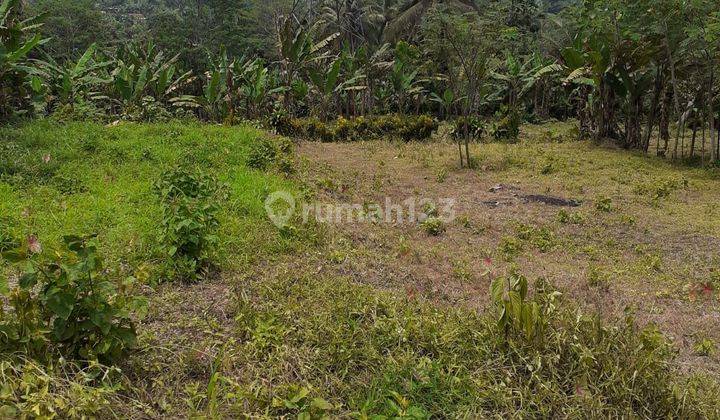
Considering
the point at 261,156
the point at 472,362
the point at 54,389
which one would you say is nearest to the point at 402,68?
the point at 261,156

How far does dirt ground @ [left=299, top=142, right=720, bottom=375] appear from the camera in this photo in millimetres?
4336

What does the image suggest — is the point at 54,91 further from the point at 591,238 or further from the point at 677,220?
the point at 677,220

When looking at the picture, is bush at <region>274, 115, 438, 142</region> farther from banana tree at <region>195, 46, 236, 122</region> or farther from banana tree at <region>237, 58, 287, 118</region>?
banana tree at <region>195, 46, 236, 122</region>

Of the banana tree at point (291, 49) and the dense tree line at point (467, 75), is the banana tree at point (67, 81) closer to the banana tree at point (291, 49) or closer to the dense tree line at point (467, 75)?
the dense tree line at point (467, 75)

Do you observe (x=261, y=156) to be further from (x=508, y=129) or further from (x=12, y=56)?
(x=508, y=129)

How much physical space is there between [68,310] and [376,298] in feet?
6.52

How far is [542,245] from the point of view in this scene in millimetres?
5902

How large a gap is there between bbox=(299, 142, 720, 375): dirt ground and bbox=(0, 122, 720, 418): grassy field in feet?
0.11

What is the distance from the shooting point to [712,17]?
854 cm

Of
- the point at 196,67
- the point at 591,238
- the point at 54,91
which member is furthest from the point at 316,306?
the point at 196,67

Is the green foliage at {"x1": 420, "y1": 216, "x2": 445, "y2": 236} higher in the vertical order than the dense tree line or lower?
lower

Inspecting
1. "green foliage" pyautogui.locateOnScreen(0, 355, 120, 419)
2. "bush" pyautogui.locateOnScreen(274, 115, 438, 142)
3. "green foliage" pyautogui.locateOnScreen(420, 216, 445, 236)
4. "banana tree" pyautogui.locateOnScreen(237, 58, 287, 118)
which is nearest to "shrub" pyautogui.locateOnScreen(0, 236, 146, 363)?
"green foliage" pyautogui.locateOnScreen(0, 355, 120, 419)

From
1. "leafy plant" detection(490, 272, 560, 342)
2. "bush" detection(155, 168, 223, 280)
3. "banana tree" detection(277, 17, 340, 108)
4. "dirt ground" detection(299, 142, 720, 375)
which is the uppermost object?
"banana tree" detection(277, 17, 340, 108)

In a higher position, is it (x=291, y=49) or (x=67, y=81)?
(x=291, y=49)
